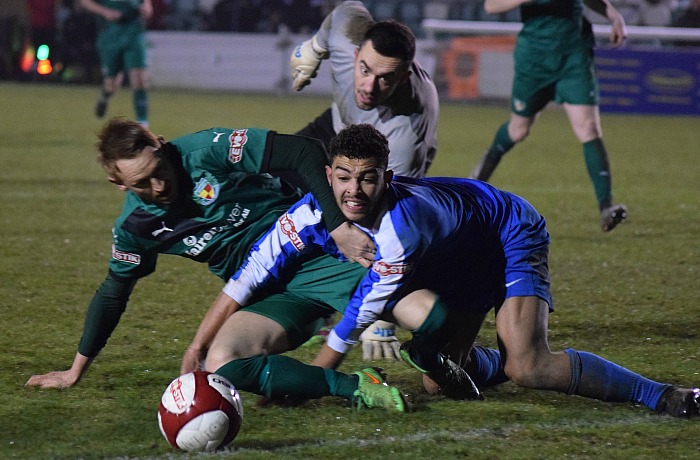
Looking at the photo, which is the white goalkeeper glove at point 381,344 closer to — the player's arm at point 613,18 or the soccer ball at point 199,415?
the soccer ball at point 199,415

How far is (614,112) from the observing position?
A: 18.5 meters

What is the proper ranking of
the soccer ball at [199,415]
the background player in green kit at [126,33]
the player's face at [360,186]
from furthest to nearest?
the background player in green kit at [126,33] → the player's face at [360,186] → the soccer ball at [199,415]

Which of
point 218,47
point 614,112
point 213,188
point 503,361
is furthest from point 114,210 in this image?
point 218,47

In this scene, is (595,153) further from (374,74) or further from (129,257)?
(129,257)

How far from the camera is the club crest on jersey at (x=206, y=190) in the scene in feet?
12.7

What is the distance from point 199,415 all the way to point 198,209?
0.93 metres

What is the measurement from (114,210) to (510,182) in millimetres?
3800

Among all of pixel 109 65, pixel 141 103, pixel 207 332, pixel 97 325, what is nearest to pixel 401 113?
pixel 207 332

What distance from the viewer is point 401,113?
4.79 m

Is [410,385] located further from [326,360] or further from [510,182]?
[510,182]

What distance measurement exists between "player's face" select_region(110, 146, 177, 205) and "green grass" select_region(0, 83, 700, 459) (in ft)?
2.41

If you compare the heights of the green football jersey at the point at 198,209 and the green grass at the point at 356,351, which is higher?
the green football jersey at the point at 198,209

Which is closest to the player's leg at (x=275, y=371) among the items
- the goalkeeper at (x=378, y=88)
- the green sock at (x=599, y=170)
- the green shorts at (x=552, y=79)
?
the goalkeeper at (x=378, y=88)

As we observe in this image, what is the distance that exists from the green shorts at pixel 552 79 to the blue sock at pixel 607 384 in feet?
13.5
